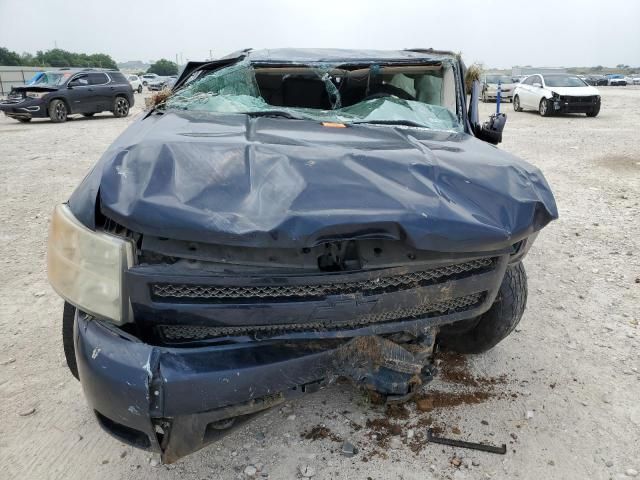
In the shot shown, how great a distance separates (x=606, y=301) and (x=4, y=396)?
12.3 feet

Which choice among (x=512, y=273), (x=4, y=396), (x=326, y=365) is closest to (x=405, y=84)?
(x=512, y=273)

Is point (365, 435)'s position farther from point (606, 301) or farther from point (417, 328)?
point (606, 301)

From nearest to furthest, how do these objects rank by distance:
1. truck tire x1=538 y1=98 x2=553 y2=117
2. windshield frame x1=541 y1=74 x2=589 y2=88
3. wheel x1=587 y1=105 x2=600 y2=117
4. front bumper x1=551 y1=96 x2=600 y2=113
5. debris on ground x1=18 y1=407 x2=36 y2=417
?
1. debris on ground x1=18 y1=407 x2=36 y2=417
2. front bumper x1=551 y1=96 x2=600 y2=113
3. wheel x1=587 y1=105 x2=600 y2=117
4. truck tire x1=538 y1=98 x2=553 y2=117
5. windshield frame x1=541 y1=74 x2=589 y2=88

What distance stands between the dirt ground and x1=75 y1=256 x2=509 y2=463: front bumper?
43 cm

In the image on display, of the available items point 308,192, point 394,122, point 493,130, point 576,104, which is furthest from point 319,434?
point 576,104

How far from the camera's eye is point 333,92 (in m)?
3.37

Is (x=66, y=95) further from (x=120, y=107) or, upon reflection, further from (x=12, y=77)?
(x=12, y=77)

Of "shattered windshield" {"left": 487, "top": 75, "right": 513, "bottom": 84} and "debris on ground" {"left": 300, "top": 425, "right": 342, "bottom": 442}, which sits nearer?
"debris on ground" {"left": 300, "top": 425, "right": 342, "bottom": 442}

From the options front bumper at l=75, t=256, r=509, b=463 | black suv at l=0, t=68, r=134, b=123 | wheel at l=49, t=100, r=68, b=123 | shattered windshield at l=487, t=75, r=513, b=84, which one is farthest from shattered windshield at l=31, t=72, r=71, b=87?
shattered windshield at l=487, t=75, r=513, b=84

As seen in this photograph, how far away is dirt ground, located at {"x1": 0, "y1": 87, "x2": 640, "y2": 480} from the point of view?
83.8 inches

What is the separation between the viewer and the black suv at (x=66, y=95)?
551 inches

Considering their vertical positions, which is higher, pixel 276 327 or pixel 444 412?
pixel 276 327

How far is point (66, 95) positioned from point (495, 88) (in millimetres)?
16841

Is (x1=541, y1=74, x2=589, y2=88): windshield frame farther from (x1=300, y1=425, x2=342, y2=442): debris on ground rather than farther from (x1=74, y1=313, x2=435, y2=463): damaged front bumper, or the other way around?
(x1=74, y1=313, x2=435, y2=463): damaged front bumper
